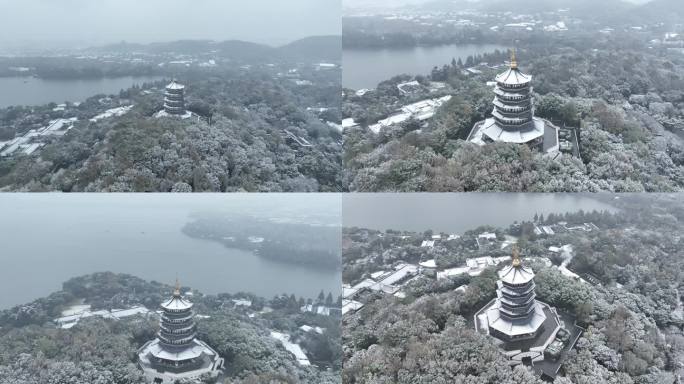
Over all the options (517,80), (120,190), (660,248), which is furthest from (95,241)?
(660,248)

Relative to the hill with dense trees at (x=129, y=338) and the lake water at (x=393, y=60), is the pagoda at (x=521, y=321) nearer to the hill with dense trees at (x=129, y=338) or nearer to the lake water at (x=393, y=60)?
the hill with dense trees at (x=129, y=338)

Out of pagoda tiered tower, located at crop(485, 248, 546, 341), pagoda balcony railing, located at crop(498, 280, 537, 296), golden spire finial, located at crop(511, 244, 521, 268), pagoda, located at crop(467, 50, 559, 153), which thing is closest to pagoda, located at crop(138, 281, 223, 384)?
pagoda tiered tower, located at crop(485, 248, 546, 341)

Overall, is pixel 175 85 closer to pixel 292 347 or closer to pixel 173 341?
pixel 173 341

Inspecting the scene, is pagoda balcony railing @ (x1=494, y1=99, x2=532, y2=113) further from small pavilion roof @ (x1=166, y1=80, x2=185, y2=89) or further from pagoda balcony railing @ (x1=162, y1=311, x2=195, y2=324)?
pagoda balcony railing @ (x1=162, y1=311, x2=195, y2=324)

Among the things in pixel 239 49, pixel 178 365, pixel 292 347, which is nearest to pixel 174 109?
pixel 239 49

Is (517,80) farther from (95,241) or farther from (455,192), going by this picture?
(95,241)
